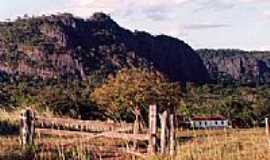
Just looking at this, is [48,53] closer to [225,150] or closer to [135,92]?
[135,92]

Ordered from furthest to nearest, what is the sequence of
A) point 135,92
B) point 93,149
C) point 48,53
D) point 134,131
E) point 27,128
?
point 48,53 < point 135,92 < point 134,131 < point 27,128 < point 93,149

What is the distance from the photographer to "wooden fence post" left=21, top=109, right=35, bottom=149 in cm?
A: 2011

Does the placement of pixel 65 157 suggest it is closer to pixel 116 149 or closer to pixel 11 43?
pixel 116 149

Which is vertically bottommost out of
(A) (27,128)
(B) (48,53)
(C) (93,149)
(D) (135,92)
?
(C) (93,149)

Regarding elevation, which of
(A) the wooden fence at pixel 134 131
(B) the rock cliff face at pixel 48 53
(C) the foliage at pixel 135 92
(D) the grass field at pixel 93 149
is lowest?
(D) the grass field at pixel 93 149

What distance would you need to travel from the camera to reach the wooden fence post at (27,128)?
20114 millimetres

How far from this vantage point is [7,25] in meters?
169

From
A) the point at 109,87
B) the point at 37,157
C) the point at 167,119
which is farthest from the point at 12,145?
the point at 109,87

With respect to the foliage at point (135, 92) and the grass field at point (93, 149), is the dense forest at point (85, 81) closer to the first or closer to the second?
the foliage at point (135, 92)

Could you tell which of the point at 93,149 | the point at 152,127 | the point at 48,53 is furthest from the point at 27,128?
the point at 48,53

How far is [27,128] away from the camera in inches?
806

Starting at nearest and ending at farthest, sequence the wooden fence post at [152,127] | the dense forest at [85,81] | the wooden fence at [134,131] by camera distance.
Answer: the wooden fence at [134,131]
the wooden fence post at [152,127]
the dense forest at [85,81]

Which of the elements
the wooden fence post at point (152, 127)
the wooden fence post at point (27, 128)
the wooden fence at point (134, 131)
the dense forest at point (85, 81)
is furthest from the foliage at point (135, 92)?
the wooden fence post at point (152, 127)

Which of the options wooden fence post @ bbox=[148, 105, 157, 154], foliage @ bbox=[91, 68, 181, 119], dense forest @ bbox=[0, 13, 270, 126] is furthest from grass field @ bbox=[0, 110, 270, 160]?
dense forest @ bbox=[0, 13, 270, 126]
